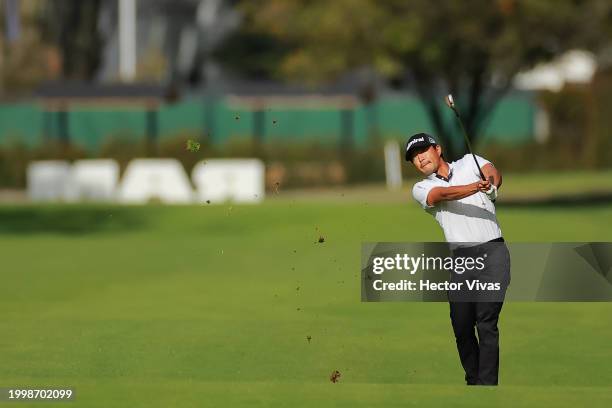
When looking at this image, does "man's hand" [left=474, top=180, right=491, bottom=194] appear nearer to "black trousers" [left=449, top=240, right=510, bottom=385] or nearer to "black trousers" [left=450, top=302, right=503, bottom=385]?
"black trousers" [left=449, top=240, right=510, bottom=385]

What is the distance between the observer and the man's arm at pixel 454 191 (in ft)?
35.6

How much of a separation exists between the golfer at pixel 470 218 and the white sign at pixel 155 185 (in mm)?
27251

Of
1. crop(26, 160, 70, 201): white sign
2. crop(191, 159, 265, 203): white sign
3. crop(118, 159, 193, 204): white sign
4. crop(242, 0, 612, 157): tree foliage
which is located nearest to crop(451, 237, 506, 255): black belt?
crop(242, 0, 612, 157): tree foliage

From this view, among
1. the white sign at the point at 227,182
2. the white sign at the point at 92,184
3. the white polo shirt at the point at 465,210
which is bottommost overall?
the white polo shirt at the point at 465,210

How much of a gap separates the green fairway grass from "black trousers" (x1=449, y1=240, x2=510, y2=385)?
32 cm

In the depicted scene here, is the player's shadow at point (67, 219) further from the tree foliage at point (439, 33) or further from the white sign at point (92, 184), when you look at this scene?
the tree foliage at point (439, 33)

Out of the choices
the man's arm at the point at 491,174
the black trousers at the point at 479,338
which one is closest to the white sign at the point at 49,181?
the black trousers at the point at 479,338

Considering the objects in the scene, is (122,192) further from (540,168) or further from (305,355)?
(305,355)

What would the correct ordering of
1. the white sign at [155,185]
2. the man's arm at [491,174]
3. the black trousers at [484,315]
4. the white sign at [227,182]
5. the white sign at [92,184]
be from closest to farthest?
the man's arm at [491,174] → the black trousers at [484,315] → the white sign at [227,182] → the white sign at [155,185] → the white sign at [92,184]

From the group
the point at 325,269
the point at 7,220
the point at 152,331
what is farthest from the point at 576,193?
the point at 152,331

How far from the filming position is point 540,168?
4953cm

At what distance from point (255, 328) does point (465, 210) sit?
591 cm

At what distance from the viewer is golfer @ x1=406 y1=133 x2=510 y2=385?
36.4 feet

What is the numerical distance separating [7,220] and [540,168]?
2086 centimetres
